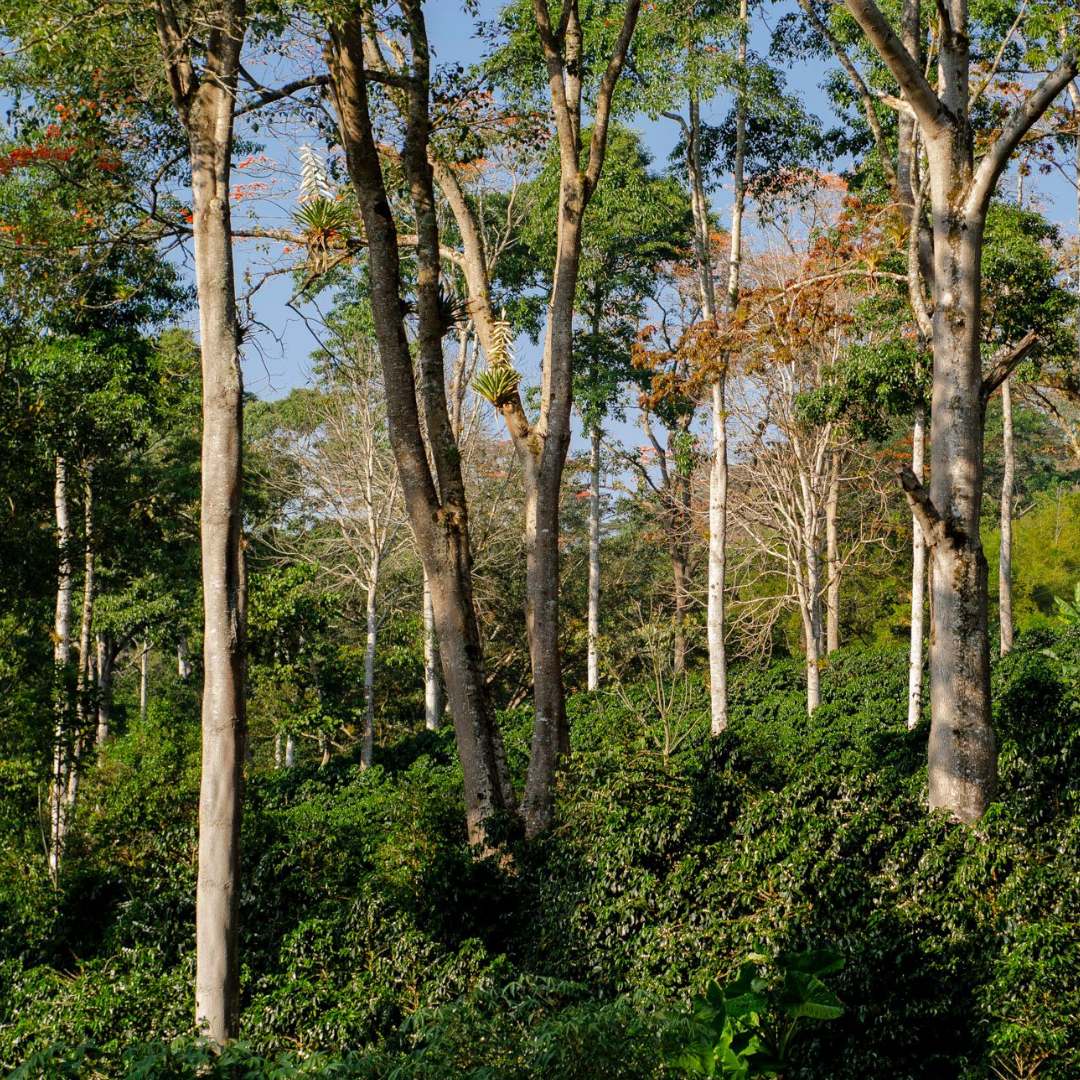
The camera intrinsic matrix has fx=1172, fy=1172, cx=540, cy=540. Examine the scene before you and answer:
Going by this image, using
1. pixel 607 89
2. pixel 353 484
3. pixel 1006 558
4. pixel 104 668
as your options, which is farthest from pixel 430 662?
pixel 607 89

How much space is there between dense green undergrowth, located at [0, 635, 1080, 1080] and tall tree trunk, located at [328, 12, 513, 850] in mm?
592

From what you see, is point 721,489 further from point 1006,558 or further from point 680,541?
point 680,541

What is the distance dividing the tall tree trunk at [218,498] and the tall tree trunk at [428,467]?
201cm

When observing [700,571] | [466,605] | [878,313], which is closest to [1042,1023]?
[466,605]

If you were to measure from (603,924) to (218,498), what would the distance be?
10.6 feet

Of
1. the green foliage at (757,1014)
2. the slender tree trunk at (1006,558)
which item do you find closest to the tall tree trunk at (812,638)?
the slender tree trunk at (1006,558)

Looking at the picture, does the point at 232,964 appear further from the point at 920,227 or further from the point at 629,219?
the point at 629,219

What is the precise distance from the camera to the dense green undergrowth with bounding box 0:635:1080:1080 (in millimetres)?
4781

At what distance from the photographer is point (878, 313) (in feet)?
47.3

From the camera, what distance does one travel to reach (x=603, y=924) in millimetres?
6707

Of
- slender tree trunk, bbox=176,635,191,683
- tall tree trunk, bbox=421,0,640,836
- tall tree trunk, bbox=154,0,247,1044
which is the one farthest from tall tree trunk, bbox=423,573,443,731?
tall tree trunk, bbox=154,0,247,1044

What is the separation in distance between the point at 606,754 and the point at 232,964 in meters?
3.29

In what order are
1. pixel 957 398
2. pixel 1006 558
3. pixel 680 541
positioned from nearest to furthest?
pixel 957 398
pixel 1006 558
pixel 680 541

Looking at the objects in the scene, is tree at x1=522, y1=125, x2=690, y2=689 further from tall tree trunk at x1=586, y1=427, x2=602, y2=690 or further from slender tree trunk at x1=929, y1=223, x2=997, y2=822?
slender tree trunk at x1=929, y1=223, x2=997, y2=822
